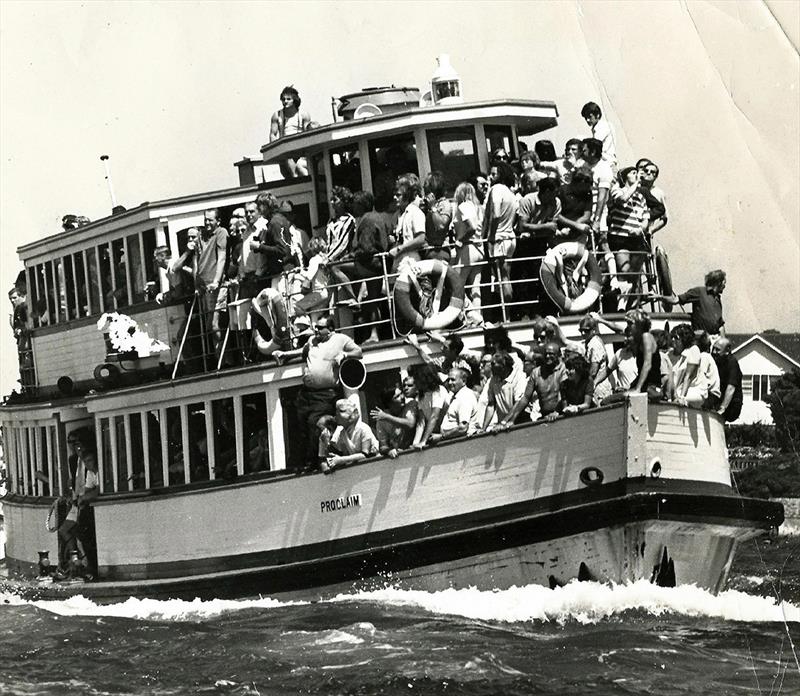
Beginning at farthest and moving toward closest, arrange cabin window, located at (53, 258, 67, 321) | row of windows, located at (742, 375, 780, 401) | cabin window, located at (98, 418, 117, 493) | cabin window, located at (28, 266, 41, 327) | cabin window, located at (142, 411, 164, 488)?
row of windows, located at (742, 375, 780, 401)
cabin window, located at (28, 266, 41, 327)
cabin window, located at (53, 258, 67, 321)
cabin window, located at (98, 418, 117, 493)
cabin window, located at (142, 411, 164, 488)

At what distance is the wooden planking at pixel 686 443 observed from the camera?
1706 cm

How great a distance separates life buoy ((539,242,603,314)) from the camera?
1866cm

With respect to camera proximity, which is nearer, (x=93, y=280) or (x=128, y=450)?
(x=128, y=450)

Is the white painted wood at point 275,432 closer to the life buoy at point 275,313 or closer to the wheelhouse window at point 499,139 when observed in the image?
the life buoy at point 275,313

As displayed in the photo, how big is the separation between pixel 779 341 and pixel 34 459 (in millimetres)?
48846

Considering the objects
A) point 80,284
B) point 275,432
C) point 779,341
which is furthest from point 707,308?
point 779,341

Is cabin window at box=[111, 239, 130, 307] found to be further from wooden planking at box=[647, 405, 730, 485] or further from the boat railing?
wooden planking at box=[647, 405, 730, 485]

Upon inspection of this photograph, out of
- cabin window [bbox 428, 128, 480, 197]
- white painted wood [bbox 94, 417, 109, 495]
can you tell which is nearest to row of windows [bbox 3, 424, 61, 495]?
white painted wood [bbox 94, 417, 109, 495]

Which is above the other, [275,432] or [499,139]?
[499,139]

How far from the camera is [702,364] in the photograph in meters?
18.0

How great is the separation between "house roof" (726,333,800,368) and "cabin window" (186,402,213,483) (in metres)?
44.5

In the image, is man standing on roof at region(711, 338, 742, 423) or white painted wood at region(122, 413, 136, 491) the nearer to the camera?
man standing on roof at region(711, 338, 742, 423)

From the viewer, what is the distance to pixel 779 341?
227ft

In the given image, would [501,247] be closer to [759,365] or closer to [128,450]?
[128,450]
